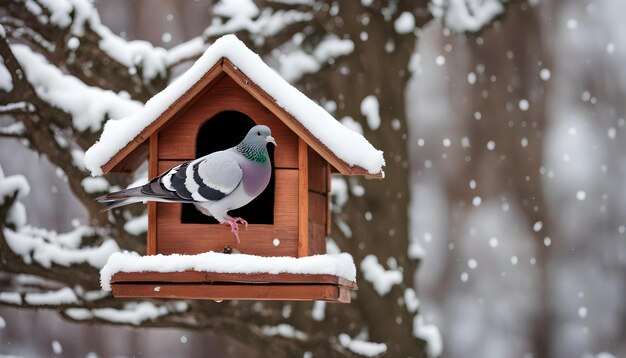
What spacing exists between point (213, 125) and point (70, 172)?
1.69 m

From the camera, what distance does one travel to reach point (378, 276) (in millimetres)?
5152

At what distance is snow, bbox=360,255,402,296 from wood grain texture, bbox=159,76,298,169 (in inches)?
74.7

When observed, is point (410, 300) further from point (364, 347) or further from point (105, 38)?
point (105, 38)

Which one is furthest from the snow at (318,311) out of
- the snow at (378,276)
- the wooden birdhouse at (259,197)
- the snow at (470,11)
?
the wooden birdhouse at (259,197)

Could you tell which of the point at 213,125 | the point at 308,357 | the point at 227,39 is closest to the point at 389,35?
the point at 308,357

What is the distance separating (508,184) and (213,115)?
2599mm

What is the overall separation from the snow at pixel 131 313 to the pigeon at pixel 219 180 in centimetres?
213

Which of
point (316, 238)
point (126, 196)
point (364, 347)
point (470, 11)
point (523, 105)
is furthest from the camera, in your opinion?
point (523, 105)

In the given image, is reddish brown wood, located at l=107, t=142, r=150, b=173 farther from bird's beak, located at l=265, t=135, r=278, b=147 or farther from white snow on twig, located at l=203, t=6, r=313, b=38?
white snow on twig, located at l=203, t=6, r=313, b=38

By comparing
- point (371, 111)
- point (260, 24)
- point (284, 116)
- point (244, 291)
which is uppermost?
point (260, 24)

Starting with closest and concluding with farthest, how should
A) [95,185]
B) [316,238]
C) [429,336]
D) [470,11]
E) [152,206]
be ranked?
[152,206] → [316,238] → [95,185] → [429,336] → [470,11]

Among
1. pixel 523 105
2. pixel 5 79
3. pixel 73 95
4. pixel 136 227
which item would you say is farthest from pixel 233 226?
pixel 523 105

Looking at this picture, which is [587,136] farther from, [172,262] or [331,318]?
[172,262]

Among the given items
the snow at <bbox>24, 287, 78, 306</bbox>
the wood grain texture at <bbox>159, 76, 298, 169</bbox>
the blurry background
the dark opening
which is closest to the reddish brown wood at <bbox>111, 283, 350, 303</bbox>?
the dark opening
